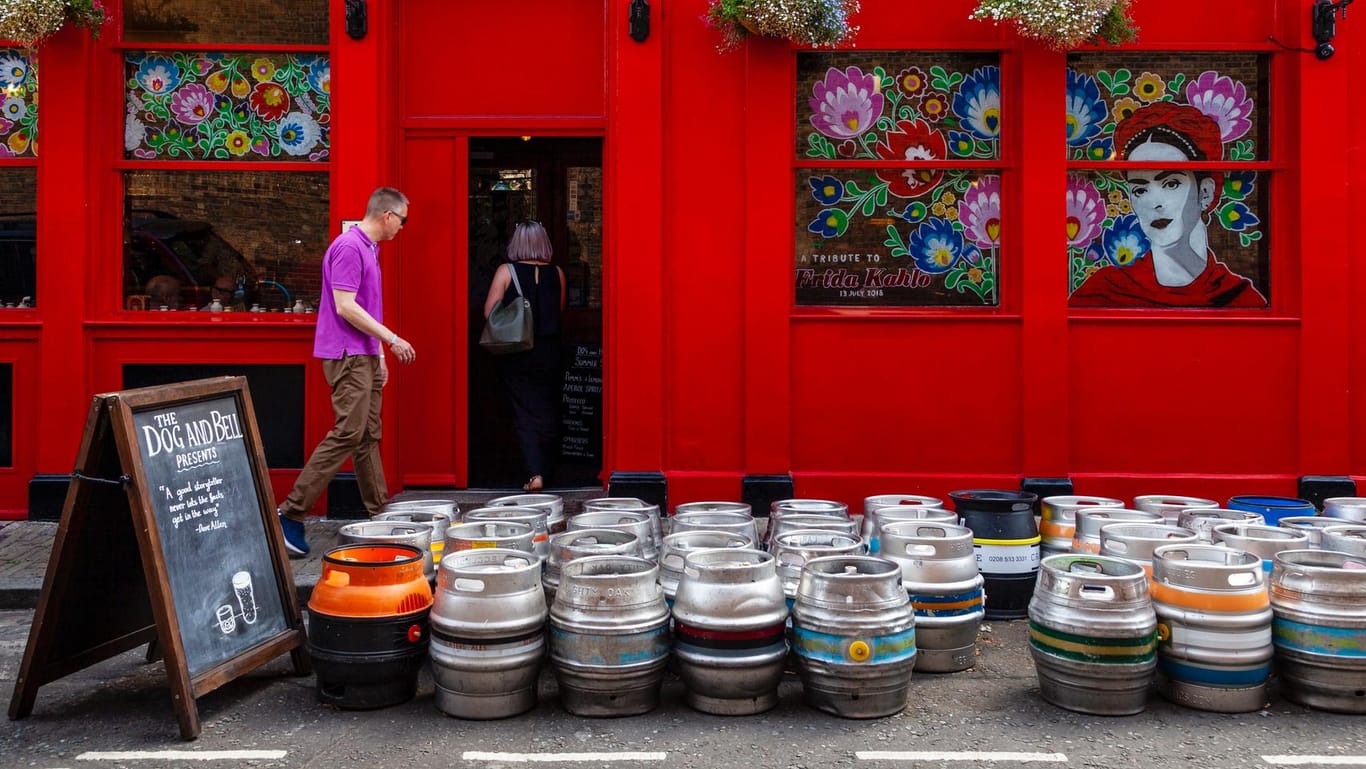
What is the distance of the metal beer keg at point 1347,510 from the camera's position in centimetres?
565

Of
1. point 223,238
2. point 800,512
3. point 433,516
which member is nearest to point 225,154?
point 223,238

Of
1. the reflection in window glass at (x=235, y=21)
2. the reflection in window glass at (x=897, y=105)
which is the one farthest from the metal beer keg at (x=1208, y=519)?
the reflection in window glass at (x=235, y=21)

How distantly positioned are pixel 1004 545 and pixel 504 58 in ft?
15.8

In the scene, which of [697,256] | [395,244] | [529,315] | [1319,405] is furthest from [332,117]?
[1319,405]

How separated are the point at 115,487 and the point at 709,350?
13.6ft

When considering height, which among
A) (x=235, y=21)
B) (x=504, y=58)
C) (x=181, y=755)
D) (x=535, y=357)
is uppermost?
(x=235, y=21)

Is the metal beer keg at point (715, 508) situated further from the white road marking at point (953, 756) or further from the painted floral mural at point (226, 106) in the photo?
the painted floral mural at point (226, 106)

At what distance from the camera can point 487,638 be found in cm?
428

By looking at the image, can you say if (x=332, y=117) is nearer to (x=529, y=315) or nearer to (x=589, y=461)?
(x=529, y=315)

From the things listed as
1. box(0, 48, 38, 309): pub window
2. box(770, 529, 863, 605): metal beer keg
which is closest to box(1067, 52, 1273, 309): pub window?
box(770, 529, 863, 605): metal beer keg

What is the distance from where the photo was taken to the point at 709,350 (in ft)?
25.8

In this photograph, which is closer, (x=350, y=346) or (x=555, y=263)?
(x=350, y=346)

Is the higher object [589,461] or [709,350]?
[709,350]

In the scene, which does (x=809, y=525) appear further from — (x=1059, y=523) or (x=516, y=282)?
(x=516, y=282)
